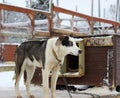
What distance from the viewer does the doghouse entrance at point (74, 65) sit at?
22.7 ft

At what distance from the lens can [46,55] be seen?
584cm

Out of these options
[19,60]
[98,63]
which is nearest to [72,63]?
[98,63]

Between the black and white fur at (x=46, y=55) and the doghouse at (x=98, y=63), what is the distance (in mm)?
922

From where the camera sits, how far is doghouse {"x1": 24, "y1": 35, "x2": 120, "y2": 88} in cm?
674

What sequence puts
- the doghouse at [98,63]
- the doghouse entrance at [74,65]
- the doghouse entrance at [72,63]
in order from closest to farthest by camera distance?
the doghouse at [98,63]
the doghouse entrance at [74,65]
the doghouse entrance at [72,63]

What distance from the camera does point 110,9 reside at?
6400 centimetres

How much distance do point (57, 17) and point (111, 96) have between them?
663cm

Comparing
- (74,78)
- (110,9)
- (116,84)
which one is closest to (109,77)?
(116,84)

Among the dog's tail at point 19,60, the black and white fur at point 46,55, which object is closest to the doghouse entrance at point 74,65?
the black and white fur at point 46,55

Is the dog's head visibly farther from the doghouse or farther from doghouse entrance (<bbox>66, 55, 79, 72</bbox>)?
doghouse entrance (<bbox>66, 55, 79, 72</bbox>)

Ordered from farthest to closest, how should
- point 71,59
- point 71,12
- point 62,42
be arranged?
point 71,12, point 71,59, point 62,42

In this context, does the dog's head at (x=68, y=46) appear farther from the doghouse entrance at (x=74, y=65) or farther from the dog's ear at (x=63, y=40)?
the doghouse entrance at (x=74, y=65)

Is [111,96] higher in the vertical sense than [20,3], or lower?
lower

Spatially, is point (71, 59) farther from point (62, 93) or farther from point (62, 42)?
point (62, 42)
